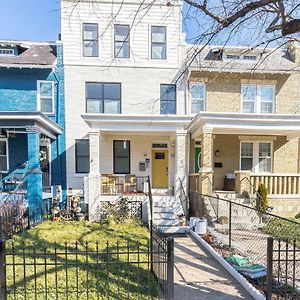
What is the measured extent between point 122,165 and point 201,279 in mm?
8815

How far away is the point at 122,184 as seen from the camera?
11789 mm

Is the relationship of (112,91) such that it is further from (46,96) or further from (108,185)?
(108,185)

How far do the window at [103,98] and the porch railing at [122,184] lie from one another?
3.56m

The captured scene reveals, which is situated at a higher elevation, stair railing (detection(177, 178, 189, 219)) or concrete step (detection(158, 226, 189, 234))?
stair railing (detection(177, 178, 189, 219))

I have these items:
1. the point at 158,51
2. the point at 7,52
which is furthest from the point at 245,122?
the point at 7,52

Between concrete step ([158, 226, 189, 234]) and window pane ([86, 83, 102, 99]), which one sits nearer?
concrete step ([158, 226, 189, 234])

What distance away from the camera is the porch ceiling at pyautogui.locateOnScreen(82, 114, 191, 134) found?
10539 millimetres

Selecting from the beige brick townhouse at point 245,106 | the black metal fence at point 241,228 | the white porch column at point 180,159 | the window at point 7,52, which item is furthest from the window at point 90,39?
the black metal fence at point 241,228

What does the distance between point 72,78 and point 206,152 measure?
7804 mm

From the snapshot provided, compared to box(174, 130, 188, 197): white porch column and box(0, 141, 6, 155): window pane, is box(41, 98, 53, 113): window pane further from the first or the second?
box(174, 130, 188, 197): white porch column

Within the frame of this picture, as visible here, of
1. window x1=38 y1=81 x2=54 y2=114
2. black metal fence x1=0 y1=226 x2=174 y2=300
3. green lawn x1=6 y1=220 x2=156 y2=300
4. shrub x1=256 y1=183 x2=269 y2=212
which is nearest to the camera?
black metal fence x1=0 y1=226 x2=174 y2=300

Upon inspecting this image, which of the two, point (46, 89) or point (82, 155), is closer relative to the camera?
point (46, 89)

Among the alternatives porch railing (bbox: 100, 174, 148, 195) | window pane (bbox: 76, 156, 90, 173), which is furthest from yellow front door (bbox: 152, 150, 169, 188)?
window pane (bbox: 76, 156, 90, 173)

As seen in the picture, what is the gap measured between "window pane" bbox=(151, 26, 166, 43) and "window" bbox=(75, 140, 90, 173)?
258 inches
